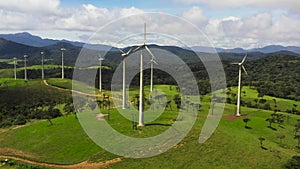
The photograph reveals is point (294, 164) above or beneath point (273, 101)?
beneath

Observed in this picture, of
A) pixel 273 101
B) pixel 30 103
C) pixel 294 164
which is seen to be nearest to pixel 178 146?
pixel 294 164

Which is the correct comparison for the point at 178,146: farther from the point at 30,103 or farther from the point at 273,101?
the point at 273,101

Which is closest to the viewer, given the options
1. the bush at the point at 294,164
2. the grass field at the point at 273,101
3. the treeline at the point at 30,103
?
the bush at the point at 294,164

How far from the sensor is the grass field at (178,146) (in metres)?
50.6

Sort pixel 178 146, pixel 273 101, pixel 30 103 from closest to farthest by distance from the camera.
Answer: pixel 178 146 < pixel 30 103 < pixel 273 101

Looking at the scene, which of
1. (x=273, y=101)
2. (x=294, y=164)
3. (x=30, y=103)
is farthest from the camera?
(x=273, y=101)

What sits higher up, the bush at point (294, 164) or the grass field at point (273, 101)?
the grass field at point (273, 101)

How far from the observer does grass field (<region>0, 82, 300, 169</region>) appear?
1992 inches

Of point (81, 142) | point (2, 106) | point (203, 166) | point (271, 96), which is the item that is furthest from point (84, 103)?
point (271, 96)

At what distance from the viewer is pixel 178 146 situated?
56156mm

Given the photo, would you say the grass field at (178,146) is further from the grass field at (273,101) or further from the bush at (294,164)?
the grass field at (273,101)

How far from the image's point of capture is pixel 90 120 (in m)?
77.8

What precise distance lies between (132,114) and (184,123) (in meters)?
17.5

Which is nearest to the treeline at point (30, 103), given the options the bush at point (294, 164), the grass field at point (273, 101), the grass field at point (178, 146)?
the grass field at point (178, 146)
